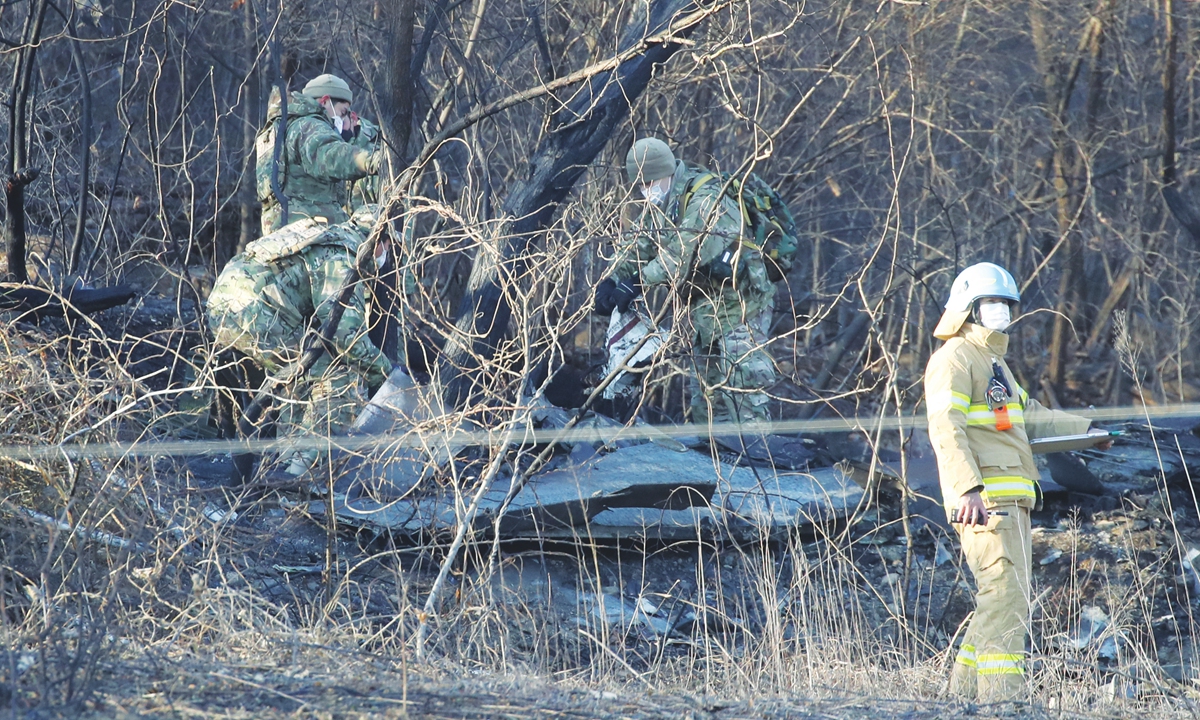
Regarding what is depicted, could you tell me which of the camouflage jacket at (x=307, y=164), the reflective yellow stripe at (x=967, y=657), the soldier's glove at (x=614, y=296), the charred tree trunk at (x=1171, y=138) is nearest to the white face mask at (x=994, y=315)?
the reflective yellow stripe at (x=967, y=657)

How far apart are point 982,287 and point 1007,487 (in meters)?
0.73

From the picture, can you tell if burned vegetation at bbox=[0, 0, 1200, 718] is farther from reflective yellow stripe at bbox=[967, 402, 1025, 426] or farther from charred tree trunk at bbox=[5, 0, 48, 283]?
reflective yellow stripe at bbox=[967, 402, 1025, 426]

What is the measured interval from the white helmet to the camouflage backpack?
2.02m

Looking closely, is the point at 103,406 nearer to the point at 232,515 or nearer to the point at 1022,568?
the point at 232,515

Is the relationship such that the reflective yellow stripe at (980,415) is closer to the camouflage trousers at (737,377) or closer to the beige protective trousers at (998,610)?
the beige protective trousers at (998,610)

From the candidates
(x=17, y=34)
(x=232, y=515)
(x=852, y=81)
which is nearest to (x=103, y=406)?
(x=232, y=515)

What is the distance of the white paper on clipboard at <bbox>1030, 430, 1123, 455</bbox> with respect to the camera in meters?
4.77

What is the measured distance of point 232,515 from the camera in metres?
4.52

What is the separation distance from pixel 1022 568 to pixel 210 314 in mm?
4057

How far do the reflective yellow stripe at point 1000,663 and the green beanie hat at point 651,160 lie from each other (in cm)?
331

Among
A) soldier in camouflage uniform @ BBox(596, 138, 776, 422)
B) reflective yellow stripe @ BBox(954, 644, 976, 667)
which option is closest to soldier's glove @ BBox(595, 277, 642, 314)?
soldier in camouflage uniform @ BBox(596, 138, 776, 422)

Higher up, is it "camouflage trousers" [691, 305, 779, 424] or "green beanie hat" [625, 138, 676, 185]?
"green beanie hat" [625, 138, 676, 185]

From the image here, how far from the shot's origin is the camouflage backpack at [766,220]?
265 inches

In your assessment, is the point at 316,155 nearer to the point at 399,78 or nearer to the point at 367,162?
the point at 367,162
